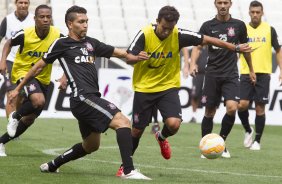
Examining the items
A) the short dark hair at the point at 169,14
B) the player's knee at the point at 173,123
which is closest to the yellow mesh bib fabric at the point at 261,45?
the player's knee at the point at 173,123

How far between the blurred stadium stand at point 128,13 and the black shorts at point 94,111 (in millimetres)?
17346

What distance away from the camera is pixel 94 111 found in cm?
870

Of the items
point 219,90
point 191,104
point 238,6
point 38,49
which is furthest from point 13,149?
point 238,6

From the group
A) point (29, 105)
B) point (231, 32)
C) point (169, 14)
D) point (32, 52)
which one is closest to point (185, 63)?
point (231, 32)

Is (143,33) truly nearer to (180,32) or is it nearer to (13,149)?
(180,32)

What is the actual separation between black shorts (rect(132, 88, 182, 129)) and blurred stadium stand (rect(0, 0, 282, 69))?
16.2 m

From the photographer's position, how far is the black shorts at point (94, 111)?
866 centimetres

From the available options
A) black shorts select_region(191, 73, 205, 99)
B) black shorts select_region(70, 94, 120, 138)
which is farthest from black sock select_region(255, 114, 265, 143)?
black shorts select_region(191, 73, 205, 99)

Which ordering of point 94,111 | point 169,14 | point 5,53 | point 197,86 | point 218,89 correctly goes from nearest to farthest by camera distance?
point 94,111, point 169,14, point 5,53, point 218,89, point 197,86

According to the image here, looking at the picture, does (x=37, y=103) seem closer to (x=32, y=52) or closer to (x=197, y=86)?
(x=32, y=52)

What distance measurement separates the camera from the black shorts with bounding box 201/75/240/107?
39.8 ft

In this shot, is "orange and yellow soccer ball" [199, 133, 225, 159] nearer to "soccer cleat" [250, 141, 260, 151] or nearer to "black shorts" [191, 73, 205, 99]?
"soccer cleat" [250, 141, 260, 151]

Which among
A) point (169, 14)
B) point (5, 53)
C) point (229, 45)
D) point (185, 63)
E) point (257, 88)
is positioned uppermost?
point (169, 14)

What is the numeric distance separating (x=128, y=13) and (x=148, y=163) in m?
17.6
